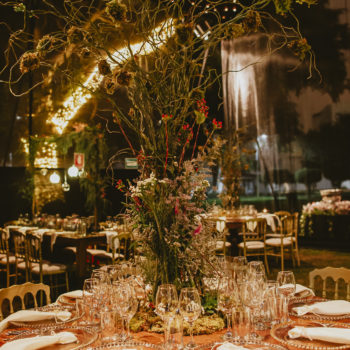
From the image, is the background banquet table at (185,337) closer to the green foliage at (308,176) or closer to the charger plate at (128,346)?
the charger plate at (128,346)

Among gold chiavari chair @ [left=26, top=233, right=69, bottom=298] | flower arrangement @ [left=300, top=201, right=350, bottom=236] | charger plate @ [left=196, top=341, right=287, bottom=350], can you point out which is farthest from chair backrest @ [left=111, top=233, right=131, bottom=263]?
flower arrangement @ [left=300, top=201, right=350, bottom=236]

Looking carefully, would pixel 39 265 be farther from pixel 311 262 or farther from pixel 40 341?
pixel 311 262

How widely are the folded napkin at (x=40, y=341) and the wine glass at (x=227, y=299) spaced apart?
581 mm

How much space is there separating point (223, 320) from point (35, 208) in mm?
7168

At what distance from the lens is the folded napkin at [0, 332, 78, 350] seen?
1382mm

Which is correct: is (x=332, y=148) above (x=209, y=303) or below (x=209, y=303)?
above

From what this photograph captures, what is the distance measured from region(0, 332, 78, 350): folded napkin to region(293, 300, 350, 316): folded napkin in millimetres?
971

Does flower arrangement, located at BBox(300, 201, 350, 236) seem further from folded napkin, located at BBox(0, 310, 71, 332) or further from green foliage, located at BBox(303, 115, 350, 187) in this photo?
folded napkin, located at BBox(0, 310, 71, 332)

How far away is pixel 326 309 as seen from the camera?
172cm

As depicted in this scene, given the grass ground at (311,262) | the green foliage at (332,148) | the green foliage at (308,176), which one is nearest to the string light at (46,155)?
the grass ground at (311,262)

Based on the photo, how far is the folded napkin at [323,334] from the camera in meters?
1.35

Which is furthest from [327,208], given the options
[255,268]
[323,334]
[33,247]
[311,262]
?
[323,334]

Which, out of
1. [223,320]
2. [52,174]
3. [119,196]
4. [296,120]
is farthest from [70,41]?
[296,120]

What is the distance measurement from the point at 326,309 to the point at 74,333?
1.07 metres
